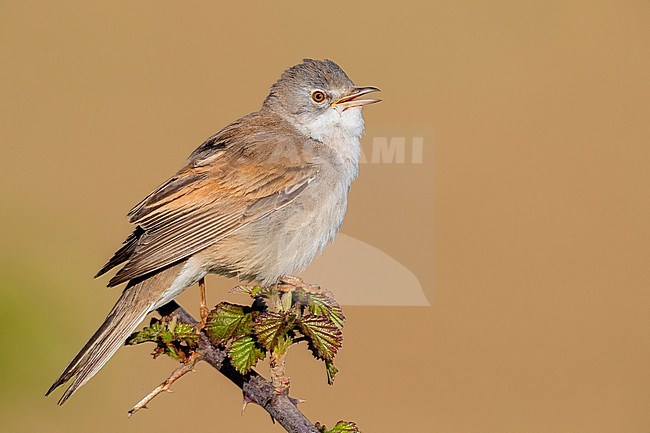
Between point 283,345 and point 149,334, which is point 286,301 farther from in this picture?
point 149,334

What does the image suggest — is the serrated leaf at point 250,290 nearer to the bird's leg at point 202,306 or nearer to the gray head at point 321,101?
the bird's leg at point 202,306

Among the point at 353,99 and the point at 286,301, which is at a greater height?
the point at 353,99

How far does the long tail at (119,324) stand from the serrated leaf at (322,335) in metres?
0.76

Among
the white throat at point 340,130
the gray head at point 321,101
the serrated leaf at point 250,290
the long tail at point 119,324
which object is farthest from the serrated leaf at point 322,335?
the gray head at point 321,101

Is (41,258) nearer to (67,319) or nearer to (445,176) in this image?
(67,319)

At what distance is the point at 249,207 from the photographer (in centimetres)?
329

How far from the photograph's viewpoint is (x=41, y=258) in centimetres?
359

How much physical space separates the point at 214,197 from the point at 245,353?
1239mm

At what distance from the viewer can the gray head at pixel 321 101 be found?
3.87 m

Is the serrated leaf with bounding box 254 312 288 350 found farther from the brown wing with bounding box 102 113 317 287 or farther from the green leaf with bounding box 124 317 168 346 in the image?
the brown wing with bounding box 102 113 317 287

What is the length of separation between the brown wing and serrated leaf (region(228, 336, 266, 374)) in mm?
694

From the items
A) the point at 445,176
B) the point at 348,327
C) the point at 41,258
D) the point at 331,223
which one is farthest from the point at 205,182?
the point at 445,176

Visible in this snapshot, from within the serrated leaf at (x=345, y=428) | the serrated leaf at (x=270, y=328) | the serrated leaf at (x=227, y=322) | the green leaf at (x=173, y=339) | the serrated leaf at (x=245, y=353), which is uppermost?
the serrated leaf at (x=270, y=328)

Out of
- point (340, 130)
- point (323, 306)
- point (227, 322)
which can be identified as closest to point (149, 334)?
point (227, 322)
